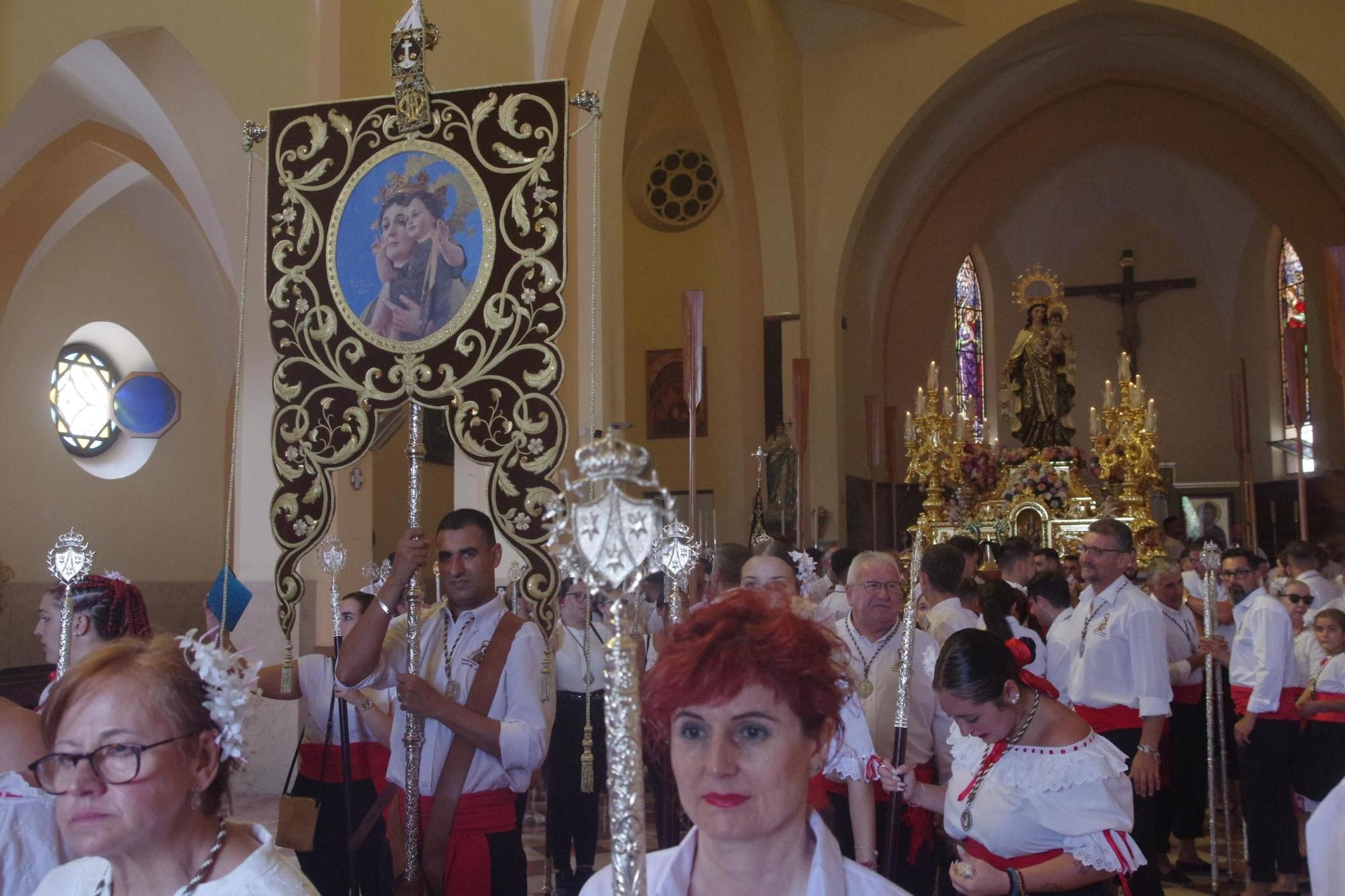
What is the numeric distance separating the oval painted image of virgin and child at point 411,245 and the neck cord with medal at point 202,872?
2.40 metres

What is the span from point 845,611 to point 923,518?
30.8 ft

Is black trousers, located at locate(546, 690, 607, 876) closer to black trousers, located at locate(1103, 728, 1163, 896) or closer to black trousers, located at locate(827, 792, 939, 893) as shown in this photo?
black trousers, located at locate(827, 792, 939, 893)

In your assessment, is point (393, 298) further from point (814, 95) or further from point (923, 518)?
point (814, 95)

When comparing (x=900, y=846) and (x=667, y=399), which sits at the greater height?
(x=667, y=399)

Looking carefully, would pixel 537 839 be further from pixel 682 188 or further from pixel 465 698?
pixel 682 188

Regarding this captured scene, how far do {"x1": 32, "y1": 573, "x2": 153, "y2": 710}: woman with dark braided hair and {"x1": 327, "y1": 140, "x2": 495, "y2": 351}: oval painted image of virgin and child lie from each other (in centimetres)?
126

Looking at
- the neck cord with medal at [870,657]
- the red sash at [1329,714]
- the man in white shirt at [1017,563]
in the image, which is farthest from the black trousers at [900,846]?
the man in white shirt at [1017,563]

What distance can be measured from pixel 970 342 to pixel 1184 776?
17286 millimetres

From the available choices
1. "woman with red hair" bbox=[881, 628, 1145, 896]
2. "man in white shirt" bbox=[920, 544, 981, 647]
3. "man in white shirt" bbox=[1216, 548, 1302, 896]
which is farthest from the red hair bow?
"man in white shirt" bbox=[1216, 548, 1302, 896]

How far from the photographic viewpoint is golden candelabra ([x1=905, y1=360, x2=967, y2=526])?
15812 mm

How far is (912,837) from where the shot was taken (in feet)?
15.7

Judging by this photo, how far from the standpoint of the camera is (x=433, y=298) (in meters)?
4.65

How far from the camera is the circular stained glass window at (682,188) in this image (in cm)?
1828

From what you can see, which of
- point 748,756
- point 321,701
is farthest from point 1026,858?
point 321,701
